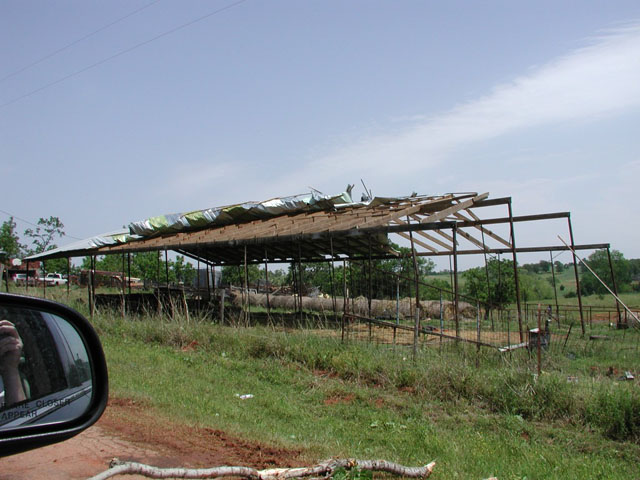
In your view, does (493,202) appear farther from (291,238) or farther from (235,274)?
(235,274)

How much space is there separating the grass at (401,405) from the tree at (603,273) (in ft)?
84.4

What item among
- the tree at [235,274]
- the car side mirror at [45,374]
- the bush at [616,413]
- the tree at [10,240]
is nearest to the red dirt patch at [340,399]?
the bush at [616,413]

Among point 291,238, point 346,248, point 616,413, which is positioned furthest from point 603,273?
point 616,413

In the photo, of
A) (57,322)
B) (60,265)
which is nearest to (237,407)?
(57,322)

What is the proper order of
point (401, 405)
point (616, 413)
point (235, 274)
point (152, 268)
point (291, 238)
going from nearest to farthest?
point (616, 413) < point (401, 405) < point (291, 238) < point (235, 274) < point (152, 268)

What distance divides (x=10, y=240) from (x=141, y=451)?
43943 mm

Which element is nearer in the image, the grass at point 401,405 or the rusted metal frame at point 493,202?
the grass at point 401,405

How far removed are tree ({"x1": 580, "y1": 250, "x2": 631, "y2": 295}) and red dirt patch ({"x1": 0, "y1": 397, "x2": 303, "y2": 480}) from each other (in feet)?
99.9

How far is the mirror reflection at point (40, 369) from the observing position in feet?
7.57

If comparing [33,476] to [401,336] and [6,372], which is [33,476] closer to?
[6,372]

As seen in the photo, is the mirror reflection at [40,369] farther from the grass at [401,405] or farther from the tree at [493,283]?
the tree at [493,283]

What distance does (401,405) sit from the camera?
7.96 meters

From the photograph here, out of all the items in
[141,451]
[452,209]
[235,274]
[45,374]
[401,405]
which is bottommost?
[401,405]

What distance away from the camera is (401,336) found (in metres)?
13.9
